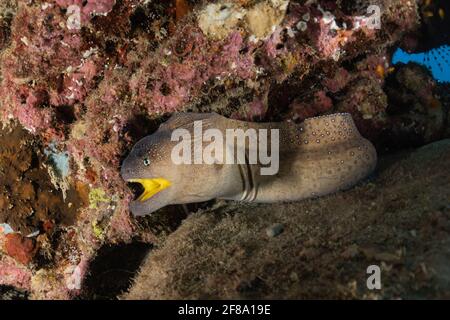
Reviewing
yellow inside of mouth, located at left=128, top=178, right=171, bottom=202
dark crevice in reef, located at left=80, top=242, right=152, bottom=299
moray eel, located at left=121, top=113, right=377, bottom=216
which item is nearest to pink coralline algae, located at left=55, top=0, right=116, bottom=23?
moray eel, located at left=121, top=113, right=377, bottom=216

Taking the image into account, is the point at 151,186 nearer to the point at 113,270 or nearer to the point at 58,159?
the point at 58,159

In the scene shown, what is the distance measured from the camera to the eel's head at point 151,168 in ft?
12.3

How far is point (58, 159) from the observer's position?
4.49 meters

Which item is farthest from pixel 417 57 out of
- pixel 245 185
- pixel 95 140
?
pixel 95 140

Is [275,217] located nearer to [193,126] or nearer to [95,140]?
[193,126]

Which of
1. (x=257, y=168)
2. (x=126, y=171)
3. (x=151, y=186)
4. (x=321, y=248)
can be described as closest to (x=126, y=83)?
(x=126, y=171)

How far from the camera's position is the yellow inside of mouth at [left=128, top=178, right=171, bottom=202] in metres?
3.87

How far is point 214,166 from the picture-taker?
3.97m

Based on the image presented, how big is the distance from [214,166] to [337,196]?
148cm

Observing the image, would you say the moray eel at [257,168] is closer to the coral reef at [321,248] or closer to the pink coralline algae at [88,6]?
the coral reef at [321,248]

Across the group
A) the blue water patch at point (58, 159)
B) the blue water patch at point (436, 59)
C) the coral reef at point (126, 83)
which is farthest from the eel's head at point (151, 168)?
the blue water patch at point (436, 59)

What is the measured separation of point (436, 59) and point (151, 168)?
262 inches

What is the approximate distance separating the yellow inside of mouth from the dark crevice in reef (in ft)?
3.32

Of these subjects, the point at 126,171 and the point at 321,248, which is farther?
the point at 126,171
